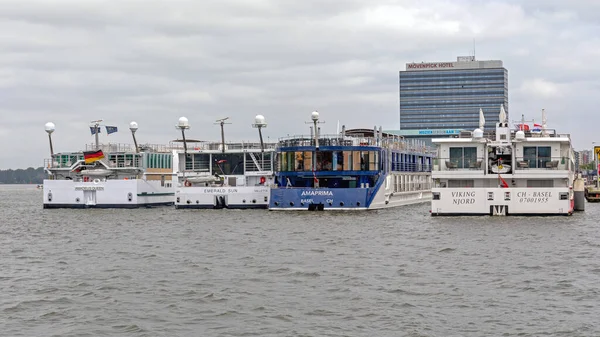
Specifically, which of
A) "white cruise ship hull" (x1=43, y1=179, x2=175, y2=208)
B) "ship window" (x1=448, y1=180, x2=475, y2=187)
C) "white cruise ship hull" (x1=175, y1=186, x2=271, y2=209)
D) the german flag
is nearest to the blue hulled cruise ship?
"white cruise ship hull" (x1=175, y1=186, x2=271, y2=209)

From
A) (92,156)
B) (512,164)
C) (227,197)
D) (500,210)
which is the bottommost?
(500,210)

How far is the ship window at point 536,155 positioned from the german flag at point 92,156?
4307 cm

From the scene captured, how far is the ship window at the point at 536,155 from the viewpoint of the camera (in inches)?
2245

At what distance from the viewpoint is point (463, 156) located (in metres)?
57.8

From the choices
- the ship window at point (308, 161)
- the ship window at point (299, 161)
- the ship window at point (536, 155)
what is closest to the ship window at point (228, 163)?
the ship window at point (299, 161)

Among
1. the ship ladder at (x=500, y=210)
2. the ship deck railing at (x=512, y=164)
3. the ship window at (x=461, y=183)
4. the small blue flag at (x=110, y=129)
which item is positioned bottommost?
the ship ladder at (x=500, y=210)

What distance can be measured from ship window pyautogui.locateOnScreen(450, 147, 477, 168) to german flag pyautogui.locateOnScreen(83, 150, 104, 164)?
3888 centimetres

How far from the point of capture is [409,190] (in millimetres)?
90438

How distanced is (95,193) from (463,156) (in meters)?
38.1

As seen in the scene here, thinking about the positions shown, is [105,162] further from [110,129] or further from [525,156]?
[525,156]

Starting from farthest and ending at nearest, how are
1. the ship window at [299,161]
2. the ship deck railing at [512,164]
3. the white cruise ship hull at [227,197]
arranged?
the white cruise ship hull at [227,197] < the ship window at [299,161] < the ship deck railing at [512,164]

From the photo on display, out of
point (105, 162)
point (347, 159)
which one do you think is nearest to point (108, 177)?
point (105, 162)

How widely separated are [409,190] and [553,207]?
36.0 meters

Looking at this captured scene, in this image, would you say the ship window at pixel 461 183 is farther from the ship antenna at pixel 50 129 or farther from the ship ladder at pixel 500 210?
the ship antenna at pixel 50 129
